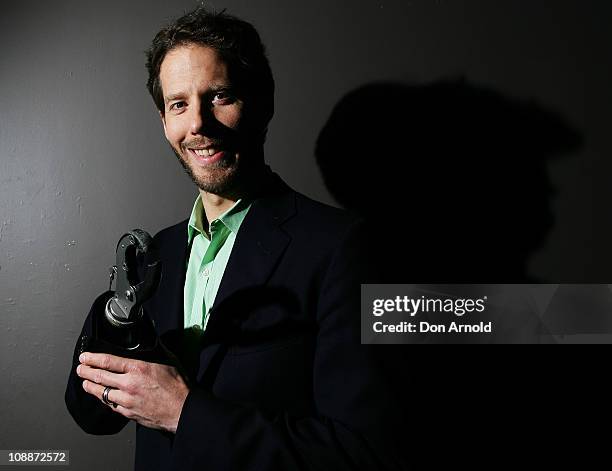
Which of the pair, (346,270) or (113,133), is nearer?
(346,270)

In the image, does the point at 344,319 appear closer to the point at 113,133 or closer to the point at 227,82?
the point at 227,82

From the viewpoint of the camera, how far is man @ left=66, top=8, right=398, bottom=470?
2.85 feet

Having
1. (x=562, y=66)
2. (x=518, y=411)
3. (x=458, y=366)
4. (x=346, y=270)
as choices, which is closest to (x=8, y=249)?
(x=346, y=270)

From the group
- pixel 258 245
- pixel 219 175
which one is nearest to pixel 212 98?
pixel 219 175

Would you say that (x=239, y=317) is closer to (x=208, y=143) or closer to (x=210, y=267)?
(x=210, y=267)

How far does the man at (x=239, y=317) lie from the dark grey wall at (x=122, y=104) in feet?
0.78

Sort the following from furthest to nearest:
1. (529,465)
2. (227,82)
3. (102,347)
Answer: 1. (529,465)
2. (227,82)
3. (102,347)

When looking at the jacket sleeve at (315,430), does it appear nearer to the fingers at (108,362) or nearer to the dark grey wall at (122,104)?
the fingers at (108,362)

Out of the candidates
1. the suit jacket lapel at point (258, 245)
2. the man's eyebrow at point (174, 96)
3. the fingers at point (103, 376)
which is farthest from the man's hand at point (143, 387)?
the man's eyebrow at point (174, 96)

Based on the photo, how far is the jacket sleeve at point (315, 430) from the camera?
858mm

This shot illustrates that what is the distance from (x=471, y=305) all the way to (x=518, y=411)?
24 cm

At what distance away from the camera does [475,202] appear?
4.22ft

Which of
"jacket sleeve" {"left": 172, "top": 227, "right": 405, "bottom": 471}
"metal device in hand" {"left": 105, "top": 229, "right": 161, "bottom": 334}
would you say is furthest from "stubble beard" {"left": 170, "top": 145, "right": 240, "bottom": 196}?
"jacket sleeve" {"left": 172, "top": 227, "right": 405, "bottom": 471}

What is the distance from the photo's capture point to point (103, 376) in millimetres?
894
